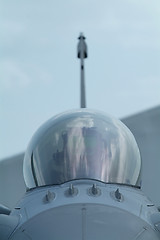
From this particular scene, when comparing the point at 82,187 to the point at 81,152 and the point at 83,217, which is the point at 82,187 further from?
the point at 83,217

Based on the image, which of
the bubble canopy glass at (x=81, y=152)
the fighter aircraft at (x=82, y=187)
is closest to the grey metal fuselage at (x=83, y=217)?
the fighter aircraft at (x=82, y=187)

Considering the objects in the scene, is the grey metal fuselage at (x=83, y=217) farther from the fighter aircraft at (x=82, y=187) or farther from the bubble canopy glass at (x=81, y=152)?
the bubble canopy glass at (x=81, y=152)

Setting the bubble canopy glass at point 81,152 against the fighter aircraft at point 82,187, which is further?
the bubble canopy glass at point 81,152

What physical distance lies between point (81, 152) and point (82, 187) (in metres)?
0.46

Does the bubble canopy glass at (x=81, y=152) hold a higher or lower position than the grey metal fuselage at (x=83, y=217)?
higher

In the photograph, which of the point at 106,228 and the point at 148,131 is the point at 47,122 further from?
the point at 148,131

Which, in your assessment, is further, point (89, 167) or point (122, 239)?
point (89, 167)

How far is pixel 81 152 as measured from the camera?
4.27 meters

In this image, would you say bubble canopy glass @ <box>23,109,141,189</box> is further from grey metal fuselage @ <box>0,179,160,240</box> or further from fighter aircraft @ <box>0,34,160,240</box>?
grey metal fuselage @ <box>0,179,160,240</box>

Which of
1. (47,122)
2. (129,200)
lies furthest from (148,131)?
(129,200)

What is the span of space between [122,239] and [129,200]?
2.22 ft

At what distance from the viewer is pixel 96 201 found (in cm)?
355

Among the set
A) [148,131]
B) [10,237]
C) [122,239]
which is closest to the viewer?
[122,239]

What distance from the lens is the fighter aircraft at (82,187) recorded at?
327 centimetres
